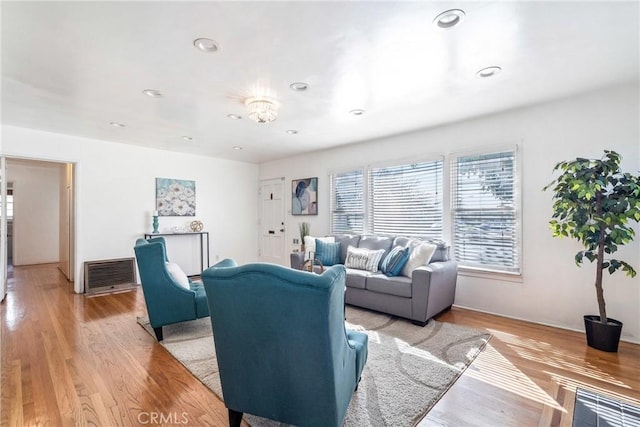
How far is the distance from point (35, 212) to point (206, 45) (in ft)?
27.8

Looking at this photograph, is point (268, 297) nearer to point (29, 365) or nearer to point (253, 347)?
point (253, 347)

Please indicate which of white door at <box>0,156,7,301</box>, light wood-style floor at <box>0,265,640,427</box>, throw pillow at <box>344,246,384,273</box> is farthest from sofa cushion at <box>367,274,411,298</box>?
white door at <box>0,156,7,301</box>

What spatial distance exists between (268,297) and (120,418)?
139 centimetres

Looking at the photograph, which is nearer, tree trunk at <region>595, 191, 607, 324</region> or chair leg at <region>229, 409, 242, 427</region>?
chair leg at <region>229, 409, 242, 427</region>

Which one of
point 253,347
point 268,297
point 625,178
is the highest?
point 625,178

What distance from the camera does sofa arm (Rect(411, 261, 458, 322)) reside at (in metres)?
3.20

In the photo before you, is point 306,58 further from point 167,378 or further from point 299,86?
point 167,378

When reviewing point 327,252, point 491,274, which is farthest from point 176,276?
point 491,274

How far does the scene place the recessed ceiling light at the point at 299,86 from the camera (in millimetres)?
2801

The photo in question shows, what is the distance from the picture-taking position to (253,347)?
1.47m

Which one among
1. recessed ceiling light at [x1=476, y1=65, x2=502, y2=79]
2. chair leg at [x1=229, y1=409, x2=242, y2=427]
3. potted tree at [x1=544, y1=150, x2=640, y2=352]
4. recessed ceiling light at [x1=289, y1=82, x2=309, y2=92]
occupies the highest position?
recessed ceiling light at [x1=476, y1=65, x2=502, y2=79]

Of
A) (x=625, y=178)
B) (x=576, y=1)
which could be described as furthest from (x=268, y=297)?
(x=625, y=178)

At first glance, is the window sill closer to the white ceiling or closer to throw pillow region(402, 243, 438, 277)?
throw pillow region(402, 243, 438, 277)

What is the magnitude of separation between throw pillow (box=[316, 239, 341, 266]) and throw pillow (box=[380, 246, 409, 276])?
997 mm
